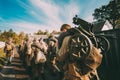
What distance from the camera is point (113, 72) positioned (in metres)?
10.3

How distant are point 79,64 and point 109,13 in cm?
5498

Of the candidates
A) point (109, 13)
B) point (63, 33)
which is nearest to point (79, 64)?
point (63, 33)

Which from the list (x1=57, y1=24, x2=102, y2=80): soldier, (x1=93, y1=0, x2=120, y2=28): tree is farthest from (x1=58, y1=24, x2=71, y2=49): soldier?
(x1=93, y1=0, x2=120, y2=28): tree

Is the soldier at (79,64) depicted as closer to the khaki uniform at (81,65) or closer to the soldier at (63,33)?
the khaki uniform at (81,65)

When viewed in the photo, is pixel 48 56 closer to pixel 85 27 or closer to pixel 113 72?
pixel 113 72

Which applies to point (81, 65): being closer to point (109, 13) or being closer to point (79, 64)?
point (79, 64)

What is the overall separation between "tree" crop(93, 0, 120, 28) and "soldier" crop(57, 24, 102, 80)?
49.1 meters

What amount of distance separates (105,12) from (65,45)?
184ft

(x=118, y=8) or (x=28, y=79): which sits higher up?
(x=118, y=8)

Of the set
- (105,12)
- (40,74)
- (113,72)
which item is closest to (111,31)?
(113,72)

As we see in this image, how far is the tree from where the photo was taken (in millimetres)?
56688

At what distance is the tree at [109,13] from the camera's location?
56688 millimetres

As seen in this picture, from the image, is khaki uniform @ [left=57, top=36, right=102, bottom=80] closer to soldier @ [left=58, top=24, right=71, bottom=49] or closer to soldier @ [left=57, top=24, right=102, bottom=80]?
soldier @ [left=57, top=24, right=102, bottom=80]

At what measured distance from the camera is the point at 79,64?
6.07 meters
